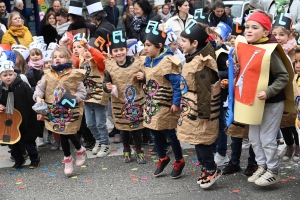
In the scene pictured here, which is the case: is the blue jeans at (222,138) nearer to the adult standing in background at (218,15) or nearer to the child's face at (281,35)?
the child's face at (281,35)

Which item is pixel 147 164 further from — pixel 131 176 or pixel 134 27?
pixel 134 27

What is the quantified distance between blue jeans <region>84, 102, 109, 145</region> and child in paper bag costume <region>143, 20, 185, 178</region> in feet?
3.86

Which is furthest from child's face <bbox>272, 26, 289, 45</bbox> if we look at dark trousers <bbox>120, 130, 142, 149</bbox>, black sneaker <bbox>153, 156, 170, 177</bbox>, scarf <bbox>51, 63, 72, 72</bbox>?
scarf <bbox>51, 63, 72, 72</bbox>

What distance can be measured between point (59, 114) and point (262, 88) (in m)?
2.40

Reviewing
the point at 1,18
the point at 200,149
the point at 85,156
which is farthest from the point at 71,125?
the point at 1,18

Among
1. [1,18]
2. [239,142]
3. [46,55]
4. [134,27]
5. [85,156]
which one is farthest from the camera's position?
[1,18]

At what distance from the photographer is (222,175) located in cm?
567

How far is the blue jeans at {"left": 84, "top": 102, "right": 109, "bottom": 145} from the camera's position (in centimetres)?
675

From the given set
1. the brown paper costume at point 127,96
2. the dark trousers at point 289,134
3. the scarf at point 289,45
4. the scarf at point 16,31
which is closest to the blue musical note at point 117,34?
the brown paper costume at point 127,96

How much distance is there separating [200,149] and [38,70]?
301cm

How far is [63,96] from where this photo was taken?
19.1ft

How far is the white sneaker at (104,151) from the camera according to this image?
6.67m

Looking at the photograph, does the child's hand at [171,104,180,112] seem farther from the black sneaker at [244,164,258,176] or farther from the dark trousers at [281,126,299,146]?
the dark trousers at [281,126,299,146]

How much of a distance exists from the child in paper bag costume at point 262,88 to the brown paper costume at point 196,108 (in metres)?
0.25
